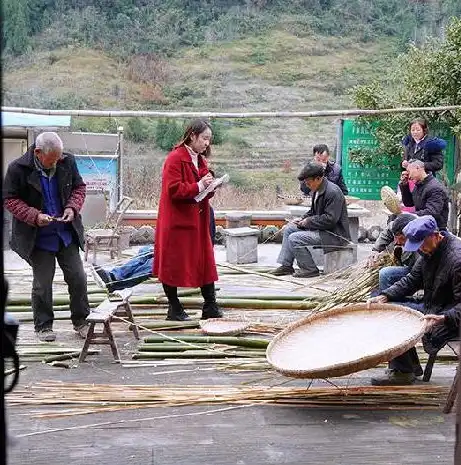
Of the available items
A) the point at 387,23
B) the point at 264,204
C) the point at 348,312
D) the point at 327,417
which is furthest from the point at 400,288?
the point at 387,23

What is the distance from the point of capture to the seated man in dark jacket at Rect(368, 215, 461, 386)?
15.2 ft

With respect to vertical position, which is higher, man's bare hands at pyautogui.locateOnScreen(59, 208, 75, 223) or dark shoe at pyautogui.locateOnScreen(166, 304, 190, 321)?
man's bare hands at pyautogui.locateOnScreen(59, 208, 75, 223)

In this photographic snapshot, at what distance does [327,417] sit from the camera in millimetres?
4578

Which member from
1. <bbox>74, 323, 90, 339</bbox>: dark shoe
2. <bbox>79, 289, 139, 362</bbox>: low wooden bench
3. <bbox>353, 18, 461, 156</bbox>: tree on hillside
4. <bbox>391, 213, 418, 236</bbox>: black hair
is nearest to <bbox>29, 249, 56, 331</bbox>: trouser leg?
<bbox>74, 323, 90, 339</bbox>: dark shoe

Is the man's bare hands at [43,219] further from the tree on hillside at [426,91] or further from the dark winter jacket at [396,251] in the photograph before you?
the tree on hillside at [426,91]

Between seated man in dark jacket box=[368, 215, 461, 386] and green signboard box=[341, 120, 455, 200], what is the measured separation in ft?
22.4

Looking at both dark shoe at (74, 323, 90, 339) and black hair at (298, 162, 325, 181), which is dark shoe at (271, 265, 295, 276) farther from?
dark shoe at (74, 323, 90, 339)

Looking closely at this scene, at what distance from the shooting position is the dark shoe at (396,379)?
505 centimetres

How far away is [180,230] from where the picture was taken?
6691mm

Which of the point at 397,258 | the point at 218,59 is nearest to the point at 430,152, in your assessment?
the point at 397,258

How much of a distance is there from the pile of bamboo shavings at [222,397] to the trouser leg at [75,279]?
1.41m

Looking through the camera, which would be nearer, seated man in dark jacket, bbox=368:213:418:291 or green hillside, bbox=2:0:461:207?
seated man in dark jacket, bbox=368:213:418:291

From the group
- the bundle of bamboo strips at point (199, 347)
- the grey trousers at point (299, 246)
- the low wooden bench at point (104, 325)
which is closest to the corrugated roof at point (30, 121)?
the grey trousers at point (299, 246)

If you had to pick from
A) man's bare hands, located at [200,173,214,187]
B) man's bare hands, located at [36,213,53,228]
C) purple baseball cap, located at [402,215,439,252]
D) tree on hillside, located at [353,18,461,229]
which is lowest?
man's bare hands, located at [36,213,53,228]
